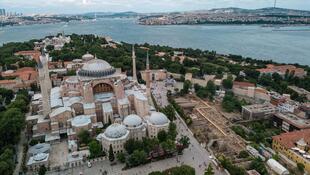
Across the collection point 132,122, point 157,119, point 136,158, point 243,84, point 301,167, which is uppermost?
point 243,84

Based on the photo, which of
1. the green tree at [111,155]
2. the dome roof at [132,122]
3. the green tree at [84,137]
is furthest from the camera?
the dome roof at [132,122]

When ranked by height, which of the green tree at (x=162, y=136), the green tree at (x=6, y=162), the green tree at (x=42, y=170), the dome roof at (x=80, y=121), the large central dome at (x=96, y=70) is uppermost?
the large central dome at (x=96, y=70)

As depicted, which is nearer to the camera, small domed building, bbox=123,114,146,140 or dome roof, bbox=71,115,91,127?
small domed building, bbox=123,114,146,140

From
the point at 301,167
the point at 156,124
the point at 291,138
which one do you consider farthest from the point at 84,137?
the point at 291,138

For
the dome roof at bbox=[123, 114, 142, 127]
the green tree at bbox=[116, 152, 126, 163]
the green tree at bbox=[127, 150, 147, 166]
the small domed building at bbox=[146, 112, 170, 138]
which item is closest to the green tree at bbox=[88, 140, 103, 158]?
the green tree at bbox=[116, 152, 126, 163]

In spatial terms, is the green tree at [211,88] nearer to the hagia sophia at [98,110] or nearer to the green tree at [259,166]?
the hagia sophia at [98,110]

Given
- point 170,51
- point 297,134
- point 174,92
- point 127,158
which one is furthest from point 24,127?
point 170,51

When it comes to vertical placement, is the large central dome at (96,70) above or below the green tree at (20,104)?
above

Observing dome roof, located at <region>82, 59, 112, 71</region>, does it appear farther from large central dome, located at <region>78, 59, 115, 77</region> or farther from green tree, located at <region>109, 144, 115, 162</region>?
green tree, located at <region>109, 144, 115, 162</region>

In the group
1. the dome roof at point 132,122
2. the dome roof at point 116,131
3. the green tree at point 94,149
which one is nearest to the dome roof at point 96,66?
the dome roof at point 132,122

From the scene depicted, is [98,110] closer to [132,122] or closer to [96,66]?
[132,122]
